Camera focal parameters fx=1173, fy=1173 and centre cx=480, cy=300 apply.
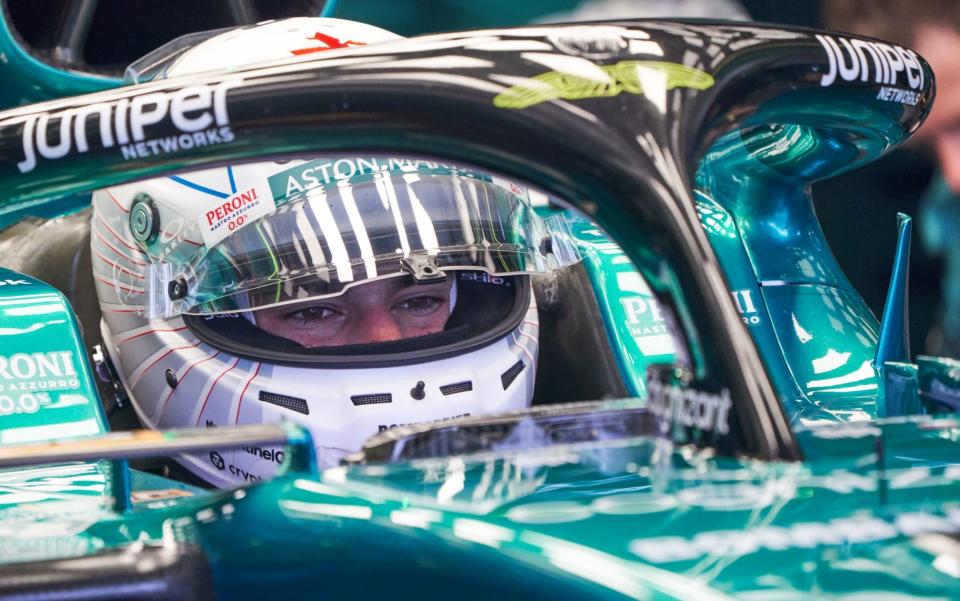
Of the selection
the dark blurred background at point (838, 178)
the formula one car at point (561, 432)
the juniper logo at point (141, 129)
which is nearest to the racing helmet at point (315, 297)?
the formula one car at point (561, 432)

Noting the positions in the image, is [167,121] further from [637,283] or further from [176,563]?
[637,283]

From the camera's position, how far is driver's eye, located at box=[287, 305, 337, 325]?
157 centimetres

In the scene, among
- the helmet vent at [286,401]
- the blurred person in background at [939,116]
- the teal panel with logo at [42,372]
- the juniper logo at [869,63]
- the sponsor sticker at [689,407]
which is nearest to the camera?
the sponsor sticker at [689,407]

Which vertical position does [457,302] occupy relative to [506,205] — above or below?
below

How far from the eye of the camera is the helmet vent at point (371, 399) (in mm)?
1407

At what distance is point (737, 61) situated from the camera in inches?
33.6

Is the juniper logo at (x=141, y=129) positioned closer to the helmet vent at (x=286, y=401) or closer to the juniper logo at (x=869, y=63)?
the juniper logo at (x=869, y=63)

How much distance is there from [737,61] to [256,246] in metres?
0.77

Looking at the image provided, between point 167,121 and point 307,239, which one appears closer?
point 167,121

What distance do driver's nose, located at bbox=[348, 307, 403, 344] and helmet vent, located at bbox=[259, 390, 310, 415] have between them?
169 mm

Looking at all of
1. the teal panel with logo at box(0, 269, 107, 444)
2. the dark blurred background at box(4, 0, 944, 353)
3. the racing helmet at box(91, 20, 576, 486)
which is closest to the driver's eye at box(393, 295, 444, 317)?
the racing helmet at box(91, 20, 576, 486)

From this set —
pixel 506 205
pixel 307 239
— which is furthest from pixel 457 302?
pixel 307 239

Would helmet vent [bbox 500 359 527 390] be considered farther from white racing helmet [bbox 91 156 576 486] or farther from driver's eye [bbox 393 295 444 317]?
driver's eye [bbox 393 295 444 317]

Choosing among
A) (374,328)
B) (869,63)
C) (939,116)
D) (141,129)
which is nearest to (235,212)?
(374,328)
